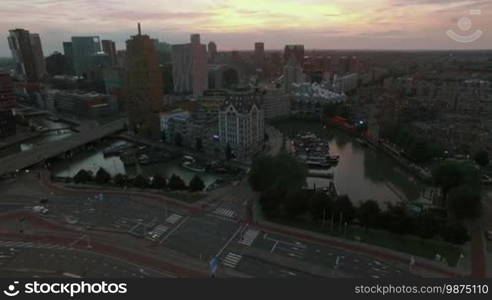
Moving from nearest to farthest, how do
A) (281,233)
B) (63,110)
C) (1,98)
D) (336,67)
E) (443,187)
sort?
(281,233), (443,187), (1,98), (63,110), (336,67)

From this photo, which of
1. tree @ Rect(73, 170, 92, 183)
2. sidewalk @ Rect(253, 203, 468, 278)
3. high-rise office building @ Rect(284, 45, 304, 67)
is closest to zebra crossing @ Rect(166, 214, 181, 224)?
sidewalk @ Rect(253, 203, 468, 278)

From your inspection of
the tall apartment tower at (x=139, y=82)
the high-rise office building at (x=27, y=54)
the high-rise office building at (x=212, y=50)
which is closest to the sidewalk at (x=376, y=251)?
the tall apartment tower at (x=139, y=82)

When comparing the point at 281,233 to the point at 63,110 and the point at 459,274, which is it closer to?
the point at 459,274

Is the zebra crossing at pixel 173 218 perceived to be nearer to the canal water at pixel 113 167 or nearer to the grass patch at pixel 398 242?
the grass patch at pixel 398 242

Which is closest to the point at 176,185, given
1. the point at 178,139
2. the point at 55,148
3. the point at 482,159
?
the point at 178,139

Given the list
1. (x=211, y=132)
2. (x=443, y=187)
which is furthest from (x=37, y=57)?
(x=443, y=187)

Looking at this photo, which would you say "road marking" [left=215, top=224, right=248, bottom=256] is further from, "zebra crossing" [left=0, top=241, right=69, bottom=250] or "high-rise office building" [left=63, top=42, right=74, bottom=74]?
"high-rise office building" [left=63, top=42, right=74, bottom=74]

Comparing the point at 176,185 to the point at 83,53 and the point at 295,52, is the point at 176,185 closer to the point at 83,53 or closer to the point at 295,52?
the point at 83,53
